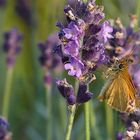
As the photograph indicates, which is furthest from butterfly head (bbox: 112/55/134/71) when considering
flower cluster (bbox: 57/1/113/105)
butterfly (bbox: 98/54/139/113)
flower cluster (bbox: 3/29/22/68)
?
flower cluster (bbox: 3/29/22/68)

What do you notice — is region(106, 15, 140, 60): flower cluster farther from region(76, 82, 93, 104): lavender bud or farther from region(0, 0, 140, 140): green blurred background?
region(0, 0, 140, 140): green blurred background

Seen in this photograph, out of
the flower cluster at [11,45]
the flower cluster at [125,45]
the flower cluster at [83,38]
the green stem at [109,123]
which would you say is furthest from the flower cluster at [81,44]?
the flower cluster at [11,45]

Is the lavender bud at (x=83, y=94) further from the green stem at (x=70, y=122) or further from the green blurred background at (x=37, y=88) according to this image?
the green blurred background at (x=37, y=88)

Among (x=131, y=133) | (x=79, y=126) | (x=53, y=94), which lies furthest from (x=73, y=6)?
(x=53, y=94)

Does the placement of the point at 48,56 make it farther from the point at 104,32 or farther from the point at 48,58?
the point at 104,32

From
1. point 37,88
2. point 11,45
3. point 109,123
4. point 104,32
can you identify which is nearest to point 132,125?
point 104,32

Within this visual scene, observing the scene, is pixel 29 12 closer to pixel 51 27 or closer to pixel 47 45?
pixel 51 27

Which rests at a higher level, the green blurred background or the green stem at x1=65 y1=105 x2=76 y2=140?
the green blurred background
